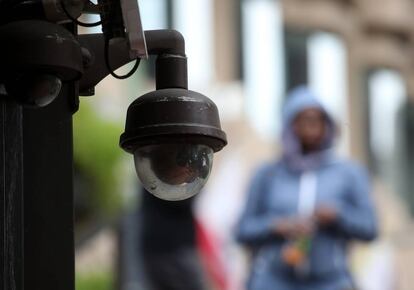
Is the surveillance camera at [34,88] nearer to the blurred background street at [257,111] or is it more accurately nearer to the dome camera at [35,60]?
the dome camera at [35,60]

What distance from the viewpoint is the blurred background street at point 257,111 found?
13.1 metres

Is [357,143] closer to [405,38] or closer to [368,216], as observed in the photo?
[405,38]

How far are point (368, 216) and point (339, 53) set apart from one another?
793 inches

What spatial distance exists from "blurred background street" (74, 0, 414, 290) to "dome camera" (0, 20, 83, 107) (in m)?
5.10

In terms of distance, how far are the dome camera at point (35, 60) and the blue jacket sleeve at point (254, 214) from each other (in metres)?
4.29

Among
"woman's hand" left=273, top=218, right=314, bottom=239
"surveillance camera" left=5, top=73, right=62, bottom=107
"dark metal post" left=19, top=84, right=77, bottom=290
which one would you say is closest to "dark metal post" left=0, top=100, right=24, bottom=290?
"dark metal post" left=19, top=84, right=77, bottom=290

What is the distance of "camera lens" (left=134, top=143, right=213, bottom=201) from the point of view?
4293mm

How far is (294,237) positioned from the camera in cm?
808

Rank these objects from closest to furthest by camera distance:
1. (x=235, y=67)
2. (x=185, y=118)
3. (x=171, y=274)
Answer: (x=185, y=118) → (x=171, y=274) → (x=235, y=67)

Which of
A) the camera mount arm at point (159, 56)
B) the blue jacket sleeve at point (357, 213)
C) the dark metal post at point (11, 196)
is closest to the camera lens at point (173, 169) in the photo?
the camera mount arm at point (159, 56)

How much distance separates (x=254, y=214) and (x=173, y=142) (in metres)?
4.05

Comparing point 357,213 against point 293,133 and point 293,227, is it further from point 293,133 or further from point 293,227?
point 293,133

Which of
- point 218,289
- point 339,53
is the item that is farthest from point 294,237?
point 339,53

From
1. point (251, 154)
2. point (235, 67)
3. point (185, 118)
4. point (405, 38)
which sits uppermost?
point (405, 38)
